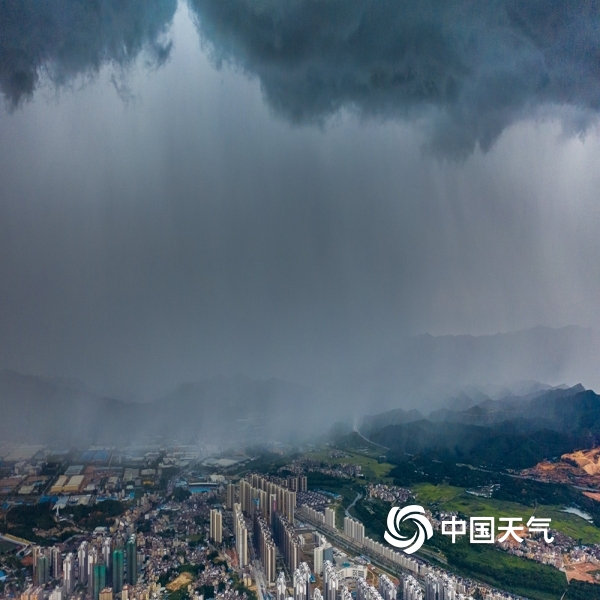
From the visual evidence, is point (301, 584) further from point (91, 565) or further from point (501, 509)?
point (501, 509)

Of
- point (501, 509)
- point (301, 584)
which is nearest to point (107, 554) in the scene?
point (301, 584)

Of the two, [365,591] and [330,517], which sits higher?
[330,517]

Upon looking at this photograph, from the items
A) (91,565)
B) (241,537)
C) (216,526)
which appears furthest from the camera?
(216,526)

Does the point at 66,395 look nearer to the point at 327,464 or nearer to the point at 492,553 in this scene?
the point at 327,464

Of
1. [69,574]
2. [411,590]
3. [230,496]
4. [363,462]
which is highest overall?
[363,462]

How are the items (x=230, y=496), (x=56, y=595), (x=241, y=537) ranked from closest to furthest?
1. (x=56, y=595)
2. (x=241, y=537)
3. (x=230, y=496)

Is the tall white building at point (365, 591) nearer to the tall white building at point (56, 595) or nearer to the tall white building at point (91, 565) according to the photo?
the tall white building at point (91, 565)

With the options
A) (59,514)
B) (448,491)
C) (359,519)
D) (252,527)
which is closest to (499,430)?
(448,491)

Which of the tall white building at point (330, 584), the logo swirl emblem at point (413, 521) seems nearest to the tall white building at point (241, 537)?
the tall white building at point (330, 584)
